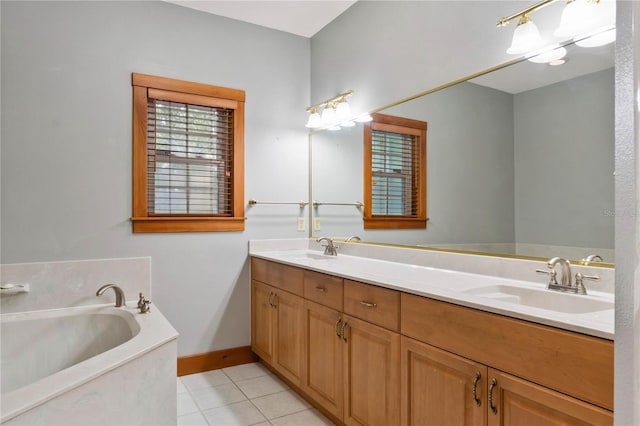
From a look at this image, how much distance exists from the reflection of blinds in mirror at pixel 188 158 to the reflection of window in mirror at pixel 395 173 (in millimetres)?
1106

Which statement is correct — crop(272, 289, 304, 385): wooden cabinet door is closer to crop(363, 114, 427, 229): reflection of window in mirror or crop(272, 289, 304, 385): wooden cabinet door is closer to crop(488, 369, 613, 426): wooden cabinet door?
crop(363, 114, 427, 229): reflection of window in mirror

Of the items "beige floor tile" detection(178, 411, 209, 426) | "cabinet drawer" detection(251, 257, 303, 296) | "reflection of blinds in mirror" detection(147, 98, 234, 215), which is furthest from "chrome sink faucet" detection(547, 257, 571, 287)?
"reflection of blinds in mirror" detection(147, 98, 234, 215)

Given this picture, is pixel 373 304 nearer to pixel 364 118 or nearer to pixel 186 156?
pixel 364 118

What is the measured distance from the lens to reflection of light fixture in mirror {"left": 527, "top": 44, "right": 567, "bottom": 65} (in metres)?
1.59

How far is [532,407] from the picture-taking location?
1123 millimetres

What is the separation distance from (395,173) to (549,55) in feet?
3.52

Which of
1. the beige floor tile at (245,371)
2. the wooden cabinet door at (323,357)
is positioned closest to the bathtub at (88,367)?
the wooden cabinet door at (323,357)

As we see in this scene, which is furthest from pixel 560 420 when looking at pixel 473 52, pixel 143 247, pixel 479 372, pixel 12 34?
pixel 12 34

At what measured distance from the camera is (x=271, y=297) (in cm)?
276

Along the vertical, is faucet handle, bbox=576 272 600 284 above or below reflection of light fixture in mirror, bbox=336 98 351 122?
below

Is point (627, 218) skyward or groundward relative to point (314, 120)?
groundward

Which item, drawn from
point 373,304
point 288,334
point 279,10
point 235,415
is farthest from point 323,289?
point 279,10

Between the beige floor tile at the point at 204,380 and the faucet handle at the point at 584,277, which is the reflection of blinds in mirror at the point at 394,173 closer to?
the faucet handle at the point at 584,277

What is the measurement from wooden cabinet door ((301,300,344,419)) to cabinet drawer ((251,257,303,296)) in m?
0.17
